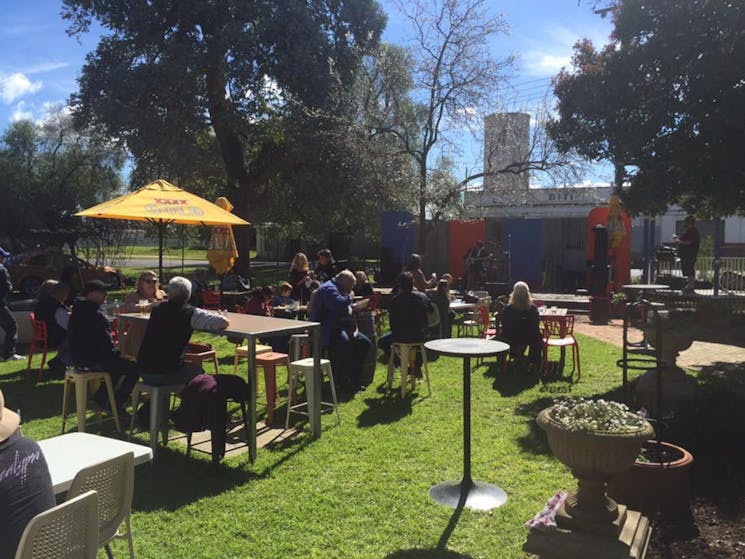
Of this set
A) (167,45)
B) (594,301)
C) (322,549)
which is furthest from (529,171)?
(322,549)

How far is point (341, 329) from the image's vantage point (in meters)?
7.27

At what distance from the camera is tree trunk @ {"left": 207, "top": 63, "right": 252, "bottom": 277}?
18.0 metres

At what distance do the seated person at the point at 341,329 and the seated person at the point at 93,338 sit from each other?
7.07ft

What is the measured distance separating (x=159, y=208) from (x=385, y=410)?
4507mm

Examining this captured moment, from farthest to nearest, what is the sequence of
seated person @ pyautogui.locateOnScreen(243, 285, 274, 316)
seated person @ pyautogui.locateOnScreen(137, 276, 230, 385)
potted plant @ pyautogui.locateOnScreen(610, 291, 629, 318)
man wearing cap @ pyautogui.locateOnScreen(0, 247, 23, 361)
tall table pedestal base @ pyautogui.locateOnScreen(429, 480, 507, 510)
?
potted plant @ pyautogui.locateOnScreen(610, 291, 629, 318) → man wearing cap @ pyautogui.locateOnScreen(0, 247, 23, 361) → seated person @ pyautogui.locateOnScreen(243, 285, 274, 316) → seated person @ pyautogui.locateOnScreen(137, 276, 230, 385) → tall table pedestal base @ pyautogui.locateOnScreen(429, 480, 507, 510)

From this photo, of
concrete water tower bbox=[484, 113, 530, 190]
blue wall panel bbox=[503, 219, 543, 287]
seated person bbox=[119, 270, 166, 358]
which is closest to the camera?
seated person bbox=[119, 270, 166, 358]

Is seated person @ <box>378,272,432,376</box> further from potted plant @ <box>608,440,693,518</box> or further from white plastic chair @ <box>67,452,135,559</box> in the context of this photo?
white plastic chair @ <box>67,452,135,559</box>

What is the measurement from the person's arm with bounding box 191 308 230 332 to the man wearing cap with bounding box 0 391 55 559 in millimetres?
2818

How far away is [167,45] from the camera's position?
17.0 metres

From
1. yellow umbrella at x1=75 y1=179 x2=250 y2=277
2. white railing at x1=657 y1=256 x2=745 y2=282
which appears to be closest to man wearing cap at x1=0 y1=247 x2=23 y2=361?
yellow umbrella at x1=75 y1=179 x2=250 y2=277

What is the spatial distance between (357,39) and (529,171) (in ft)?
24.1

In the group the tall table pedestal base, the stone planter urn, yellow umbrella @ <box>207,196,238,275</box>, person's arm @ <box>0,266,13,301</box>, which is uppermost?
yellow umbrella @ <box>207,196,238,275</box>

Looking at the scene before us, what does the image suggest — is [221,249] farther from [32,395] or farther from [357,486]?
[357,486]

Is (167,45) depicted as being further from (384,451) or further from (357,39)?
(384,451)
